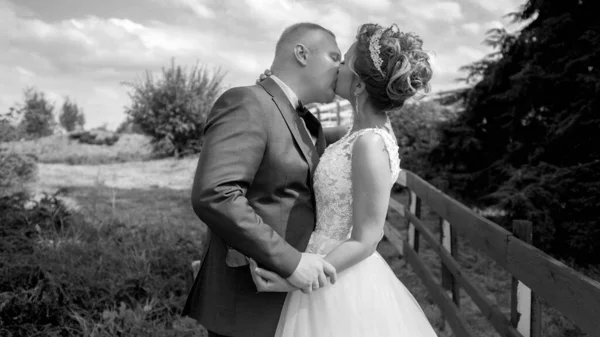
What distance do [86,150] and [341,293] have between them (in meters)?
22.2

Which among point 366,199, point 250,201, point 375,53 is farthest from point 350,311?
point 375,53

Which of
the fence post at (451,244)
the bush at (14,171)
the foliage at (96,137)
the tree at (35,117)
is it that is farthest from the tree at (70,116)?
the fence post at (451,244)

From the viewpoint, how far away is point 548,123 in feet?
23.9

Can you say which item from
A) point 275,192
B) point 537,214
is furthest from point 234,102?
point 537,214

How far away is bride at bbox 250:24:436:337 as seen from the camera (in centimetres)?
219

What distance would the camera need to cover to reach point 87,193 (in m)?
11.6

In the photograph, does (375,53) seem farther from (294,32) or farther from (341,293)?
(341,293)

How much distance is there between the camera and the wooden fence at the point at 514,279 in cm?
235

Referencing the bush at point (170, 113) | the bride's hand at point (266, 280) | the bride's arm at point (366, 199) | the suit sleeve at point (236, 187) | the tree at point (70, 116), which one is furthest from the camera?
the tree at point (70, 116)

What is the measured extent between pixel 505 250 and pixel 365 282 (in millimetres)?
1287

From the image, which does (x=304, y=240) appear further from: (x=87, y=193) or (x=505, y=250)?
(x=87, y=193)

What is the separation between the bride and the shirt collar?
0.71 ft

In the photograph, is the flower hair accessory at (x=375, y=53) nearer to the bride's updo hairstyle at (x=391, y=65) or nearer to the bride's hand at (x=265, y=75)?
the bride's updo hairstyle at (x=391, y=65)

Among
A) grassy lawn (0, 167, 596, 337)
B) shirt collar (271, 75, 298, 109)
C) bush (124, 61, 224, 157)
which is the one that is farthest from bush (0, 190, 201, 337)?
bush (124, 61, 224, 157)
